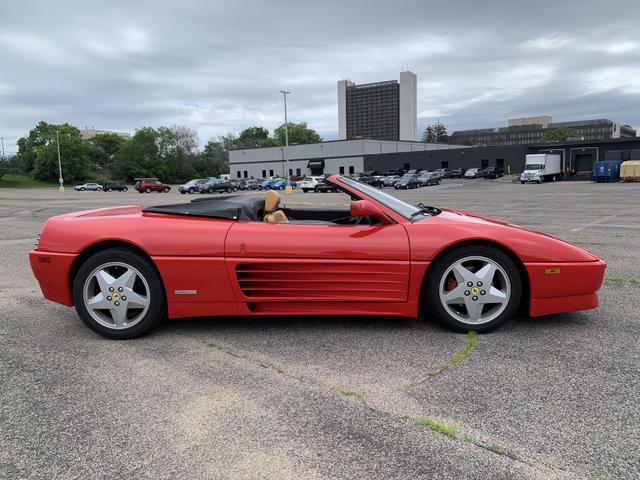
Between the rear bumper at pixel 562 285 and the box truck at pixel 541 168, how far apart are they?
4633 cm

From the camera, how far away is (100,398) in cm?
274

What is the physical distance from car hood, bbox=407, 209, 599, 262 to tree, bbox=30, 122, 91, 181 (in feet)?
297

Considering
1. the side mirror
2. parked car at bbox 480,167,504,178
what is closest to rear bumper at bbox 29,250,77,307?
the side mirror

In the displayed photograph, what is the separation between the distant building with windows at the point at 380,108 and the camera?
461 feet

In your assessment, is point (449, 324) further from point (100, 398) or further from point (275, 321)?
point (100, 398)

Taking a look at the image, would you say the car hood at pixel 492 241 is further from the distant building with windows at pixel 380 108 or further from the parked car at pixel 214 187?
the distant building with windows at pixel 380 108

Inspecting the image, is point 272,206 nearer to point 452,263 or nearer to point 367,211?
point 367,211

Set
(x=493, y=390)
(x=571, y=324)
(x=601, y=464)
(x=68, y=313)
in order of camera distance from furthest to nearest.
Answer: (x=68, y=313)
(x=571, y=324)
(x=493, y=390)
(x=601, y=464)

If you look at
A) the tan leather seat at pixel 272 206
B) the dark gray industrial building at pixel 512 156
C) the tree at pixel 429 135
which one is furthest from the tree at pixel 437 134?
the tan leather seat at pixel 272 206

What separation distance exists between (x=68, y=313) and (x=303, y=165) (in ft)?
286

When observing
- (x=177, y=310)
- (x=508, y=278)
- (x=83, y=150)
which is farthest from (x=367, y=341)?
(x=83, y=150)

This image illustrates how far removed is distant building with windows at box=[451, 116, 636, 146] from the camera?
139875mm

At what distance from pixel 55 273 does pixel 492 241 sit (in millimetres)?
3397

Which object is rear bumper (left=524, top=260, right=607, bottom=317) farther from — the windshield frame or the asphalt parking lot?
the windshield frame
